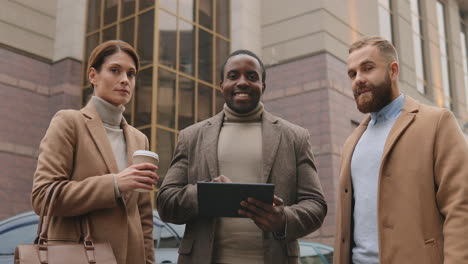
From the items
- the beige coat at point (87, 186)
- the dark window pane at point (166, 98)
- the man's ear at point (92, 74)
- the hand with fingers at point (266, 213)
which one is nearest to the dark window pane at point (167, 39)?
the dark window pane at point (166, 98)

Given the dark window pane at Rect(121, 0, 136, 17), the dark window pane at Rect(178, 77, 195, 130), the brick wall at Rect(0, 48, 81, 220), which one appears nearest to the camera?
the brick wall at Rect(0, 48, 81, 220)

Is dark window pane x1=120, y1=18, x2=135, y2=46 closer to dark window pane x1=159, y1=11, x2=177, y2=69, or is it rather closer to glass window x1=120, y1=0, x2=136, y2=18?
glass window x1=120, y1=0, x2=136, y2=18

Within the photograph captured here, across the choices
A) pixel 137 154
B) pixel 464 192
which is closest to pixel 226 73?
pixel 137 154

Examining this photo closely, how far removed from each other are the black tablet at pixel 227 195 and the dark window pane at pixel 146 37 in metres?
11.9

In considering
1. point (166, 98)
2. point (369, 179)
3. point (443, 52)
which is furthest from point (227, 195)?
point (443, 52)

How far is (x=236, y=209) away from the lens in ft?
8.34

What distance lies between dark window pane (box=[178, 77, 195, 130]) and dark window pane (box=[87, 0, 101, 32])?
3.82 m

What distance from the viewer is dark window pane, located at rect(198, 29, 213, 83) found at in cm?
1526

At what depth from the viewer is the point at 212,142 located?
3074 millimetres

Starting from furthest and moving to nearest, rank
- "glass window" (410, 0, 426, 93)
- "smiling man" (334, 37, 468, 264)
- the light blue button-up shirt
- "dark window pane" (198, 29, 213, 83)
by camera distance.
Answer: "glass window" (410, 0, 426, 93), "dark window pane" (198, 29, 213, 83), the light blue button-up shirt, "smiling man" (334, 37, 468, 264)

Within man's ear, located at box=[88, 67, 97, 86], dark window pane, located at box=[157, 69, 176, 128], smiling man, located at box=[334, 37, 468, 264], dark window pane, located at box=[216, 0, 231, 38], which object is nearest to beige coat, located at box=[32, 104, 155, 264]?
man's ear, located at box=[88, 67, 97, 86]

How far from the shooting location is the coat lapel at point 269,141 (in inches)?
116

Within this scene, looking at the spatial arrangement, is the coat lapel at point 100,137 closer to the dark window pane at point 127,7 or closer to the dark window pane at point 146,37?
the dark window pane at point 146,37

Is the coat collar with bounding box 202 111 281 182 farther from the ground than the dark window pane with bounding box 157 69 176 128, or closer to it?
closer to it
